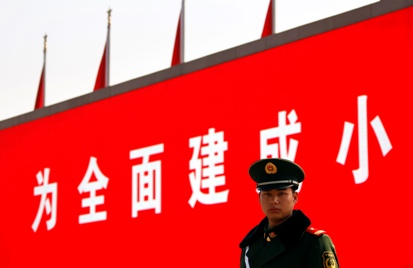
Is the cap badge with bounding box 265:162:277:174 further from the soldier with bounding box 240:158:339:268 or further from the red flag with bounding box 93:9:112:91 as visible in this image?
the red flag with bounding box 93:9:112:91

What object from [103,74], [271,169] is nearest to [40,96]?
[103,74]

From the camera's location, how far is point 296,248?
2.06m

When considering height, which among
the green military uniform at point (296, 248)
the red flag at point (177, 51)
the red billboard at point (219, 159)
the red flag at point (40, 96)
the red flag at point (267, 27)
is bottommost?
the green military uniform at point (296, 248)

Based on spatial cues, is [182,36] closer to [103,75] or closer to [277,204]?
[103,75]

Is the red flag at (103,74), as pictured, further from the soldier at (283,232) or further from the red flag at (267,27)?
the soldier at (283,232)

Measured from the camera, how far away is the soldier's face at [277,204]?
2.07 meters

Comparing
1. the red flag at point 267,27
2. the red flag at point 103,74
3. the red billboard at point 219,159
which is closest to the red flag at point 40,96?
the red billboard at point 219,159

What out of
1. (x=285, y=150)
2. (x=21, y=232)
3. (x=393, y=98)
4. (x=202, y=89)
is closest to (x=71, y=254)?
(x=21, y=232)

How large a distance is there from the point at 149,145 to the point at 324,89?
1.59 m

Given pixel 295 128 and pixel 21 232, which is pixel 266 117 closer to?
pixel 295 128

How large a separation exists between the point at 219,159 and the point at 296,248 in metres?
3.86

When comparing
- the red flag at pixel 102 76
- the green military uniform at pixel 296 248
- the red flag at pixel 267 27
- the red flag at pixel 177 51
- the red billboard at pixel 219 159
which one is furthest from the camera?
the red flag at pixel 102 76

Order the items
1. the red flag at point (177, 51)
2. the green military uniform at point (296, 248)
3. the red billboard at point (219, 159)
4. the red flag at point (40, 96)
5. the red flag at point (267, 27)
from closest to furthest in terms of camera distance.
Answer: the green military uniform at point (296, 248)
the red billboard at point (219, 159)
the red flag at point (267, 27)
the red flag at point (177, 51)
the red flag at point (40, 96)

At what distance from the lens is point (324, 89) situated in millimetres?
5312
